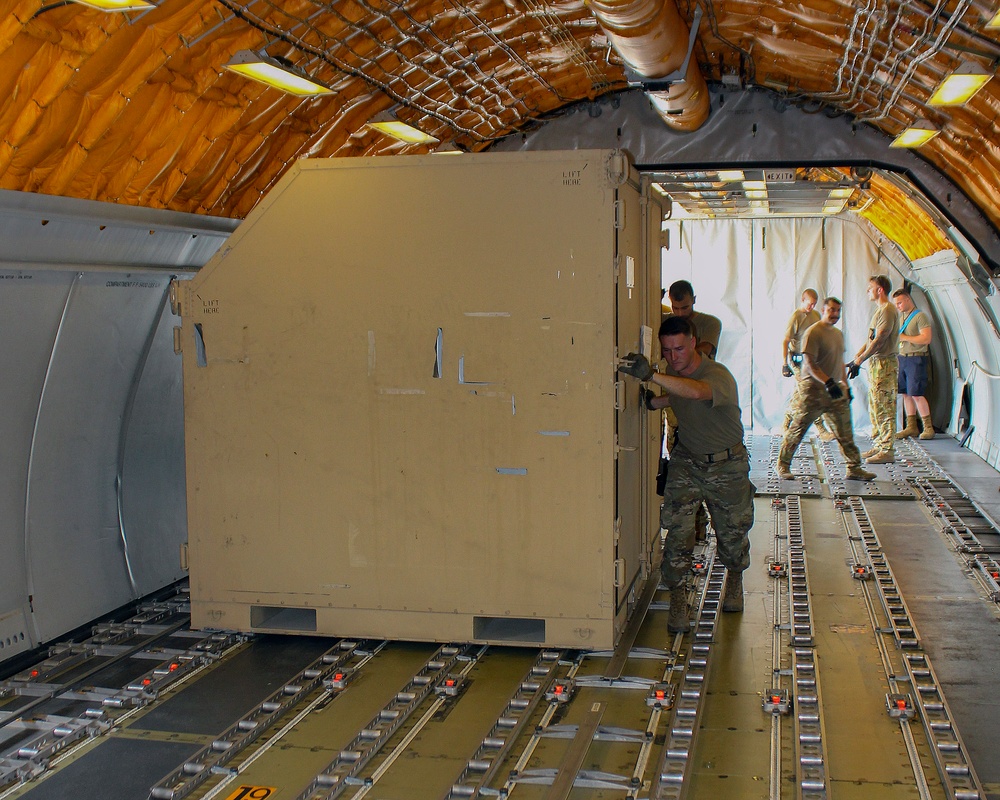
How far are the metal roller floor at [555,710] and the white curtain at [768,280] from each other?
977 centimetres

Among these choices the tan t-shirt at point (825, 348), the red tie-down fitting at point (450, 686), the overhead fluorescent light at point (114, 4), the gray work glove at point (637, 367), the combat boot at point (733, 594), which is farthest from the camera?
the tan t-shirt at point (825, 348)

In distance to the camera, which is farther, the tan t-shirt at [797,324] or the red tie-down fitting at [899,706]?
the tan t-shirt at [797,324]

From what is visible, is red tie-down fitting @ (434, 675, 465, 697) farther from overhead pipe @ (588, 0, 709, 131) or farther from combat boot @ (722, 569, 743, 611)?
overhead pipe @ (588, 0, 709, 131)

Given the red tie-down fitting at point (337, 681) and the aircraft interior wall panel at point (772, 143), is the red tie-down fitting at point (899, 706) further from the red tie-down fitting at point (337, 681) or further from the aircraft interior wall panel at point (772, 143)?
the aircraft interior wall panel at point (772, 143)

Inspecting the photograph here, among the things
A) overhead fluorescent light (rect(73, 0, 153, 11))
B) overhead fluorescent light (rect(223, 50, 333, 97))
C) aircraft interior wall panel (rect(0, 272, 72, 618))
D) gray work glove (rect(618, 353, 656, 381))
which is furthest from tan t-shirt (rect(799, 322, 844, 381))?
overhead fluorescent light (rect(73, 0, 153, 11))

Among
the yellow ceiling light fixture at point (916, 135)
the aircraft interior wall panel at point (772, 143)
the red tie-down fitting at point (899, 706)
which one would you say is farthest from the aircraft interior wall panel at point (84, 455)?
the yellow ceiling light fixture at point (916, 135)

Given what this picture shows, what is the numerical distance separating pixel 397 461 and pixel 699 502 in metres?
2.21

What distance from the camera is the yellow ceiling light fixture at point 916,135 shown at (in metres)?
8.85

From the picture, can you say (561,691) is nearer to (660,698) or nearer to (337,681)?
(660,698)

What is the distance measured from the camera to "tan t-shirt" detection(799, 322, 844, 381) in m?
12.0

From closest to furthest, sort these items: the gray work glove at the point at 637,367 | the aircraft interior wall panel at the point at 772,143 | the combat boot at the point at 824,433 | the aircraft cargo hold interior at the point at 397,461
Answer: the aircraft cargo hold interior at the point at 397,461, the gray work glove at the point at 637,367, the aircraft interior wall panel at the point at 772,143, the combat boot at the point at 824,433

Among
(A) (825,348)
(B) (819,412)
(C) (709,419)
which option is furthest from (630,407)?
(B) (819,412)

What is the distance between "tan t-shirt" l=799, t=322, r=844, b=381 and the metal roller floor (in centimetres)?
427

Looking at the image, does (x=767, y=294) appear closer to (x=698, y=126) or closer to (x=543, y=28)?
(x=698, y=126)
